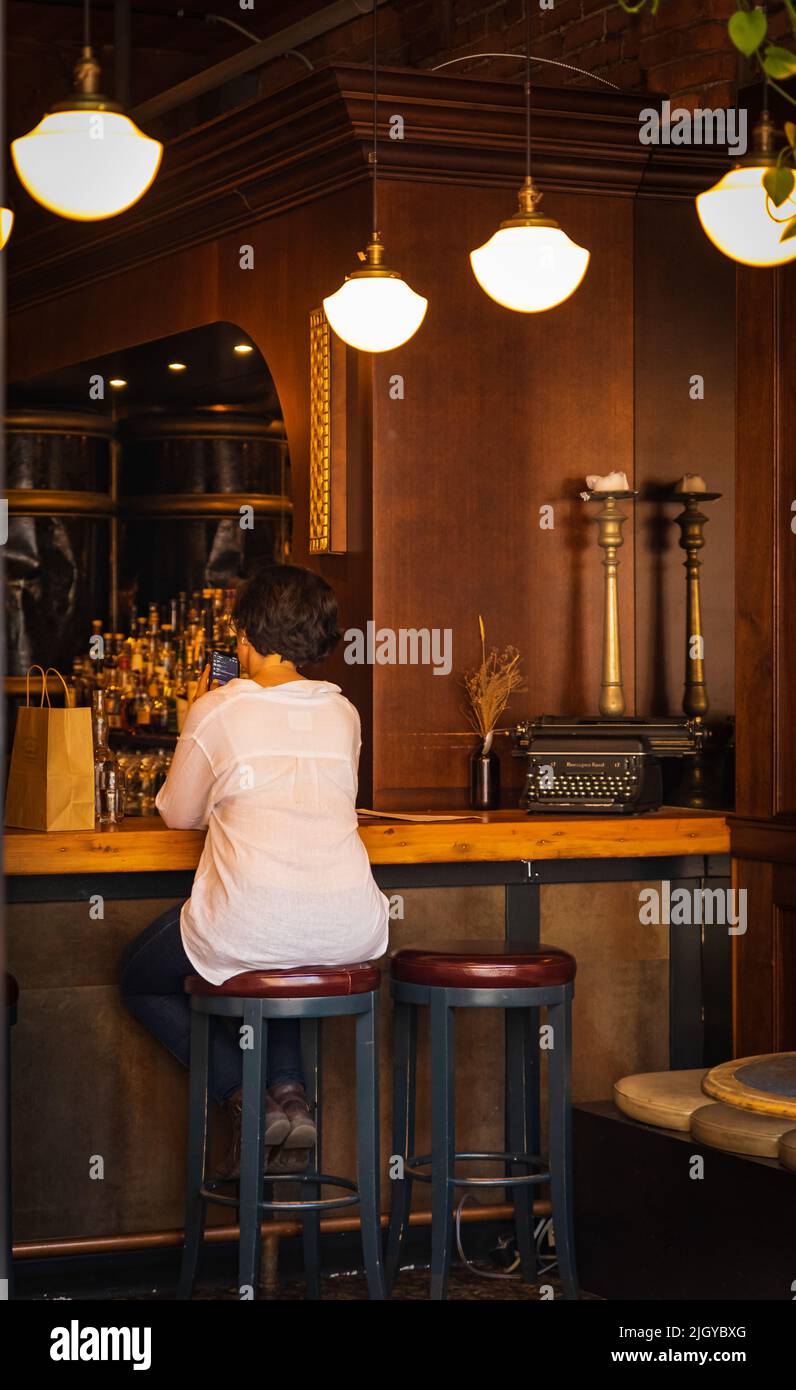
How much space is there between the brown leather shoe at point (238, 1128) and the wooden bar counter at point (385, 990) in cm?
24

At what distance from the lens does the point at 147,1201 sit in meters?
3.92

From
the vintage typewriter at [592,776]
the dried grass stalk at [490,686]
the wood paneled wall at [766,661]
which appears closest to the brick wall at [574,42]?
the wood paneled wall at [766,661]

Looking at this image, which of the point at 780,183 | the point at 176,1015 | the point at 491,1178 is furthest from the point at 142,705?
the point at 780,183

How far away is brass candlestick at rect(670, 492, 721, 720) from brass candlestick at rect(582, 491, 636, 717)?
19cm

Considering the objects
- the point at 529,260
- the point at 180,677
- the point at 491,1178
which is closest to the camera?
the point at 491,1178

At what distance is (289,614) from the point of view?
3.64 meters

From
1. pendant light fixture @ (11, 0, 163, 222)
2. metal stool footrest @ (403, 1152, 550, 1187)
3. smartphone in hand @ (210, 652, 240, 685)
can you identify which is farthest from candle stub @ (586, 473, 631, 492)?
metal stool footrest @ (403, 1152, 550, 1187)

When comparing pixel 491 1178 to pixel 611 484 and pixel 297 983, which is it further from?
pixel 611 484

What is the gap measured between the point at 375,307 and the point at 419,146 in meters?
0.72

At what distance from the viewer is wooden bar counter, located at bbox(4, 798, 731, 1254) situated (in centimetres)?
382

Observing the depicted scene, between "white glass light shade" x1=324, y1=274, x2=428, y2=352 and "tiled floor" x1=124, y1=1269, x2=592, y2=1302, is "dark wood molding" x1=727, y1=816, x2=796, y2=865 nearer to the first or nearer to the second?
"tiled floor" x1=124, y1=1269, x2=592, y2=1302
